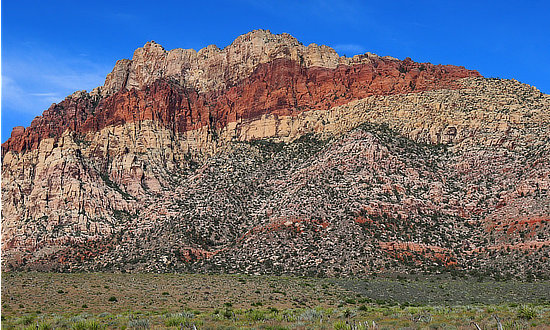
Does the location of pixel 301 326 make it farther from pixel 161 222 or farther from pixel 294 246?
pixel 161 222

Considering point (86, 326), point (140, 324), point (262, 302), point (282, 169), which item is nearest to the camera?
point (86, 326)

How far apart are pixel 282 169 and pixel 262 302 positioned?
45905 mm

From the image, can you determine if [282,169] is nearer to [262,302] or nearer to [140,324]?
[262,302]

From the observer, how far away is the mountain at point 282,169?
2366 inches

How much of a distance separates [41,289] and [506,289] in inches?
1741

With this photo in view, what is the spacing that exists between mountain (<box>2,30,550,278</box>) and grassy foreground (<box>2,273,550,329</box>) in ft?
26.9

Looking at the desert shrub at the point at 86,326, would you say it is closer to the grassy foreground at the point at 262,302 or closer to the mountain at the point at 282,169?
the grassy foreground at the point at 262,302

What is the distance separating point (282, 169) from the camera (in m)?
82.8

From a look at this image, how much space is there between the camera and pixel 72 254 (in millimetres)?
73688

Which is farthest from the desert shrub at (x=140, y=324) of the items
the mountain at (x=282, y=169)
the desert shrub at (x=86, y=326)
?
the mountain at (x=282, y=169)

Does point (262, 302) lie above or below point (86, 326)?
below

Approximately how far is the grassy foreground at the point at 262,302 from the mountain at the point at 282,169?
8191mm

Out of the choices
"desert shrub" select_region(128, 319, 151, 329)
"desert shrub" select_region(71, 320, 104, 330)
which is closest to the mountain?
"desert shrub" select_region(128, 319, 151, 329)

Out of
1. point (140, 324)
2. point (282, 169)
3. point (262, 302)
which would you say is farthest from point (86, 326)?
point (282, 169)
